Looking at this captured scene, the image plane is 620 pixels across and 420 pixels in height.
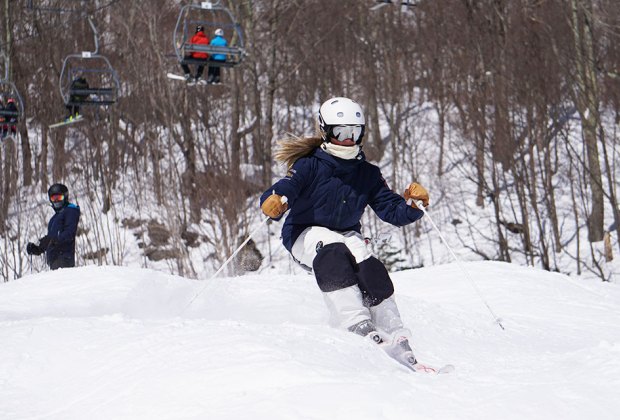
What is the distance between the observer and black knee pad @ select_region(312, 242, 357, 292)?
415cm

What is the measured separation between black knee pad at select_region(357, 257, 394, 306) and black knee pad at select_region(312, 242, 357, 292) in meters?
0.06

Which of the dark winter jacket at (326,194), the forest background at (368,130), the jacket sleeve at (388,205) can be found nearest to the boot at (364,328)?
the dark winter jacket at (326,194)

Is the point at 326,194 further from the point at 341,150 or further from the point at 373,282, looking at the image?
the point at 373,282

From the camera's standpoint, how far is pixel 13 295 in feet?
17.0

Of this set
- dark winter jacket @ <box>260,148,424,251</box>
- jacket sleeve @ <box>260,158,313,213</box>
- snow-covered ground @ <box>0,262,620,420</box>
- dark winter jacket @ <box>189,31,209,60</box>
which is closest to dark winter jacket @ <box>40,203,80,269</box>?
snow-covered ground @ <box>0,262,620,420</box>

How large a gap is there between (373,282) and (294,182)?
2.39ft

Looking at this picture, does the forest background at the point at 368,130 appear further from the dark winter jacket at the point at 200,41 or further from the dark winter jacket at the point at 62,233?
the dark winter jacket at the point at 62,233

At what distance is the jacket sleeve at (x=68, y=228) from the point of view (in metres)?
8.35

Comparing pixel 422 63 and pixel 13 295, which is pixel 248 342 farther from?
pixel 422 63

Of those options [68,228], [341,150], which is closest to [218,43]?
[68,228]

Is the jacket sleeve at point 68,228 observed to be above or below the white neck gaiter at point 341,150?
below

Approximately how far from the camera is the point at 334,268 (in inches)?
164

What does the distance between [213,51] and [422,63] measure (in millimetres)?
15809

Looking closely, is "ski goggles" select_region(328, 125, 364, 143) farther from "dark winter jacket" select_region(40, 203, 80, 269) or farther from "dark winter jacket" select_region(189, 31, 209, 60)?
"dark winter jacket" select_region(189, 31, 209, 60)
